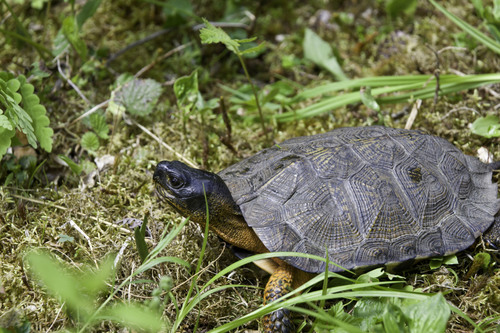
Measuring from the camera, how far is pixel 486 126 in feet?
9.48

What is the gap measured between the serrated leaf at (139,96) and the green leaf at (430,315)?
2290 millimetres

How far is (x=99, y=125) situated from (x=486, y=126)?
2850mm

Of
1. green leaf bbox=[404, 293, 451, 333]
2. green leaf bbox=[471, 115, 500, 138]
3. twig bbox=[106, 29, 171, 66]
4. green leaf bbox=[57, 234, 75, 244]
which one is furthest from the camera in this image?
twig bbox=[106, 29, 171, 66]

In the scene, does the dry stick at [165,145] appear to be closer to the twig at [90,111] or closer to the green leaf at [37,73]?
the twig at [90,111]

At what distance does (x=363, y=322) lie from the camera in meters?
1.92

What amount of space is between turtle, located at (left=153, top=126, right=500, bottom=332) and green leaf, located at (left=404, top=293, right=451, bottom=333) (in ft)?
1.37

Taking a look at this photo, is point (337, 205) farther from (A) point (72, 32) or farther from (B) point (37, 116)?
A: (A) point (72, 32)

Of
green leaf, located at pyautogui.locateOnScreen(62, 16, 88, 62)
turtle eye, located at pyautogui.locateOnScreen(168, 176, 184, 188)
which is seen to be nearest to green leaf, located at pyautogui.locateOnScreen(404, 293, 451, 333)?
turtle eye, located at pyautogui.locateOnScreen(168, 176, 184, 188)

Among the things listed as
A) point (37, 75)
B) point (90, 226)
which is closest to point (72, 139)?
point (37, 75)

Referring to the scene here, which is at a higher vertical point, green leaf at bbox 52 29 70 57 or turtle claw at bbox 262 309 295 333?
green leaf at bbox 52 29 70 57

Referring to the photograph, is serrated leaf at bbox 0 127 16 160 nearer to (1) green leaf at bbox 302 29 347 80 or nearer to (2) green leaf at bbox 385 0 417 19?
(1) green leaf at bbox 302 29 347 80

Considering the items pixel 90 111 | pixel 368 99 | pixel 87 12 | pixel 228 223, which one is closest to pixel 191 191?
pixel 228 223

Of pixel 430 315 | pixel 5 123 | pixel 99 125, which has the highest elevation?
pixel 5 123

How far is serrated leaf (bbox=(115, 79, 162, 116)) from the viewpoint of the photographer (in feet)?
10.1
